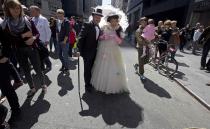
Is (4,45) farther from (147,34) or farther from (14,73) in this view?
(147,34)

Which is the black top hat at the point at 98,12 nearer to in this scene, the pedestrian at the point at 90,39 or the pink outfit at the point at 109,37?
the pedestrian at the point at 90,39

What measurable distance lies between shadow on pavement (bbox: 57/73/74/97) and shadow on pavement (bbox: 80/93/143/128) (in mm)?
591

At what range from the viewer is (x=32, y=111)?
13.6 feet

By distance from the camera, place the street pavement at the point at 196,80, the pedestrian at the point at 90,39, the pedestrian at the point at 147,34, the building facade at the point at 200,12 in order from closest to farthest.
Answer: the pedestrian at the point at 90,39 → the street pavement at the point at 196,80 → the pedestrian at the point at 147,34 → the building facade at the point at 200,12

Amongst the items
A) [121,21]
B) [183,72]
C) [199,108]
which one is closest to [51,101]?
[121,21]

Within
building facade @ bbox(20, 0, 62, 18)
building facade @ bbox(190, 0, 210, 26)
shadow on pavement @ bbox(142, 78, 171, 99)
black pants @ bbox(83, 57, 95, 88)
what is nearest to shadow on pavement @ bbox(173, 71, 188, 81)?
shadow on pavement @ bbox(142, 78, 171, 99)

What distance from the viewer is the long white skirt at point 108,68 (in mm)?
5156

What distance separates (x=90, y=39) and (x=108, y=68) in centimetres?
85

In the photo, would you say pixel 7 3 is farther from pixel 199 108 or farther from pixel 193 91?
pixel 193 91

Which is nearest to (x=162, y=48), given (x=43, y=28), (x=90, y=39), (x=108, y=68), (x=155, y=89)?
(x=155, y=89)

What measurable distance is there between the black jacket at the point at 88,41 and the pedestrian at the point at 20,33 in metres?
1.09

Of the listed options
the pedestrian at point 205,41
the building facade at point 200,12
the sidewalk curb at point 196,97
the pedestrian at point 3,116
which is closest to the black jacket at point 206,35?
the pedestrian at point 205,41

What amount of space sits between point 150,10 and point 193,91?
36356 mm

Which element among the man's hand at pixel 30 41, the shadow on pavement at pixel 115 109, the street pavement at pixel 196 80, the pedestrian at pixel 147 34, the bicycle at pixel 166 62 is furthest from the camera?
the bicycle at pixel 166 62
